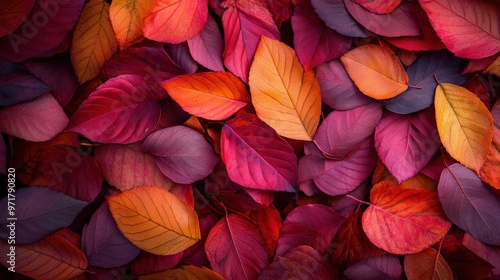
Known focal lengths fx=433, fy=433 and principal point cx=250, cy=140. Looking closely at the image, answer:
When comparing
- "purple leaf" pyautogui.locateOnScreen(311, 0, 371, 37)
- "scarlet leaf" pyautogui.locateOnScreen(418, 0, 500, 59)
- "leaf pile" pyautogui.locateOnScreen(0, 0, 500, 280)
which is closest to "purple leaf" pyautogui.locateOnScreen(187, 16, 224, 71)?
"leaf pile" pyautogui.locateOnScreen(0, 0, 500, 280)

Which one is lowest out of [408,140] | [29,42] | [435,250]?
[435,250]

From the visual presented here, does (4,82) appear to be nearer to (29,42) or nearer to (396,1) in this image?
(29,42)

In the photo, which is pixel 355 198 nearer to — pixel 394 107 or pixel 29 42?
pixel 394 107

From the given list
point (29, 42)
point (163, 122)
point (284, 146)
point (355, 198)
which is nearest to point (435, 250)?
A: point (355, 198)

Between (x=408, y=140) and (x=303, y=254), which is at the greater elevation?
(x=408, y=140)

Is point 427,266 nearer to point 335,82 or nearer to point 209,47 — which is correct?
point 335,82
